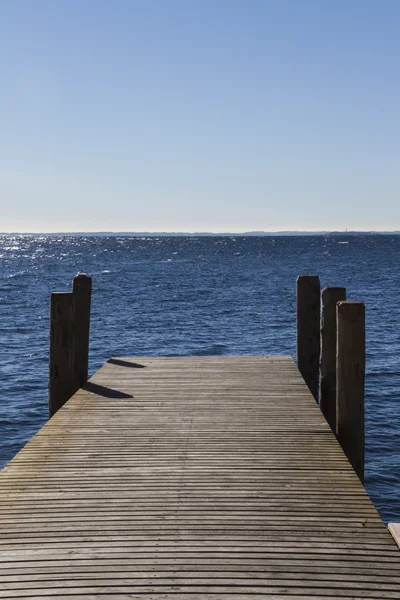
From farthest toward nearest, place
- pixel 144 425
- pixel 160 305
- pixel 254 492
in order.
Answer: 1. pixel 160 305
2. pixel 144 425
3. pixel 254 492

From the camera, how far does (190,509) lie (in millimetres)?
5430

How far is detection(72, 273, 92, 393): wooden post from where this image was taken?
10297 mm

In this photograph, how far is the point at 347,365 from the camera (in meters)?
7.85

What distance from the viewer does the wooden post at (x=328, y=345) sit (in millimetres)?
9539

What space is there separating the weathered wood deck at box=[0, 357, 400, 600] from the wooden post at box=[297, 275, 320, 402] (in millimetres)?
1974

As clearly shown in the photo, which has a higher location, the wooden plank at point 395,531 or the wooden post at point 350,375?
the wooden post at point 350,375

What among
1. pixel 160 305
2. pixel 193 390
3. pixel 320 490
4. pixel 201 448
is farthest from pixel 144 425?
pixel 160 305

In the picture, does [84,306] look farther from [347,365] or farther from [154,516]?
[154,516]

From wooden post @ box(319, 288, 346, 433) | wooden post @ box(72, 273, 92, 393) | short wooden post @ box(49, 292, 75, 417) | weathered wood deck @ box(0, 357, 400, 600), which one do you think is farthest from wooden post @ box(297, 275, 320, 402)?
short wooden post @ box(49, 292, 75, 417)

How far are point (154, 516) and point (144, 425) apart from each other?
100 inches

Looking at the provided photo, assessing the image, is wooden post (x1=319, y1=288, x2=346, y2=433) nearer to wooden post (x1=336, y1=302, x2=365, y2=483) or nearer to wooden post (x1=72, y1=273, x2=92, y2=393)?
wooden post (x1=336, y1=302, x2=365, y2=483)

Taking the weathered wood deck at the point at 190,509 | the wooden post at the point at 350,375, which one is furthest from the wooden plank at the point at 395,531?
the wooden post at the point at 350,375

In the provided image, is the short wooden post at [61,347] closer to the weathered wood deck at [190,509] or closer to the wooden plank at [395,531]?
the weathered wood deck at [190,509]

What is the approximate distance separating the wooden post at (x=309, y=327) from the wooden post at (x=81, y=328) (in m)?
3.09
